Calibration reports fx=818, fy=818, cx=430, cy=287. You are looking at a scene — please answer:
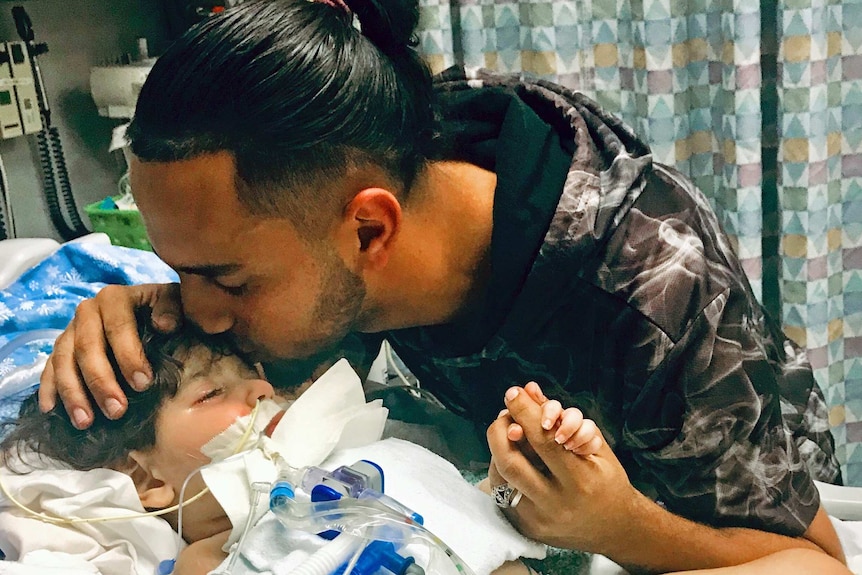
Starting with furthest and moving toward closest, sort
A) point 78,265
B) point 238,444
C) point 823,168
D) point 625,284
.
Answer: point 823,168 < point 78,265 < point 625,284 < point 238,444

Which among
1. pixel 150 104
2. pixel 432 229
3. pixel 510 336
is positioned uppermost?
pixel 150 104

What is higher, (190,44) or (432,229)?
(190,44)

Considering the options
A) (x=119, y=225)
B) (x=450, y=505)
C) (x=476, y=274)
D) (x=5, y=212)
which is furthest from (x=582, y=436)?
(x=5, y=212)

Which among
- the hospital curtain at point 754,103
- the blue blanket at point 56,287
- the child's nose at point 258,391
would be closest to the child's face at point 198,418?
the child's nose at point 258,391

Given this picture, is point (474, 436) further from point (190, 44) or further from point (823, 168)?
point (823, 168)

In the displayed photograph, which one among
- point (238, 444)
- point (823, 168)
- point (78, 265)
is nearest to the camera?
point (238, 444)

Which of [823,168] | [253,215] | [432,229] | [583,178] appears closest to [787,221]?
[823,168]

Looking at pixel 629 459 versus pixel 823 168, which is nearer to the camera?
pixel 629 459

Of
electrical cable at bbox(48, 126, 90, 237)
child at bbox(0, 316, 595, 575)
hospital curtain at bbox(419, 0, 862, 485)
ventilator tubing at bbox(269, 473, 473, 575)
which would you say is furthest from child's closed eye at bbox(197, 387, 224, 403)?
hospital curtain at bbox(419, 0, 862, 485)

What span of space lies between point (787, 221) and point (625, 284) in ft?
2.51

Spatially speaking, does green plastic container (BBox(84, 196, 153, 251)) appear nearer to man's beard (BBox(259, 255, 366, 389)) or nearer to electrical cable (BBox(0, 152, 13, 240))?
electrical cable (BBox(0, 152, 13, 240))

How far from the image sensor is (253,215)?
2.33 ft

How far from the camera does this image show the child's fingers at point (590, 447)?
2.20ft

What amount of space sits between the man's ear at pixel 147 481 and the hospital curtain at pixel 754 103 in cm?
89
